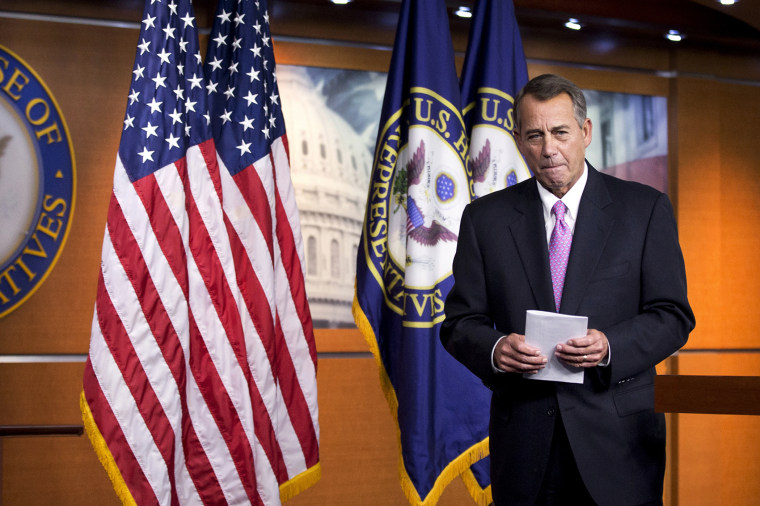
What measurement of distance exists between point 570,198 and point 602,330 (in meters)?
0.35

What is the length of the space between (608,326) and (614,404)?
181 mm

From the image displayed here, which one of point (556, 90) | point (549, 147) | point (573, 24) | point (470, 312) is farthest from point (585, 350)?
point (573, 24)

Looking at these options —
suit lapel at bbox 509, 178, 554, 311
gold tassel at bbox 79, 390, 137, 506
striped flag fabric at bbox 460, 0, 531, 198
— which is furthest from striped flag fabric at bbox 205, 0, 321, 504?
suit lapel at bbox 509, 178, 554, 311

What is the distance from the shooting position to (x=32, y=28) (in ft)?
12.0

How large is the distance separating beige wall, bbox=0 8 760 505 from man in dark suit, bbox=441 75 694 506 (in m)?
2.12

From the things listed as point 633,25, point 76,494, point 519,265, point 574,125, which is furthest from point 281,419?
point 633,25

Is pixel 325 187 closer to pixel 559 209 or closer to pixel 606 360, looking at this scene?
pixel 559 209

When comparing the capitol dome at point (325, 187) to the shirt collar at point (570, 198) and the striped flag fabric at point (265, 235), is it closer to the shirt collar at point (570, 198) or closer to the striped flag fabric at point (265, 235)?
the striped flag fabric at point (265, 235)

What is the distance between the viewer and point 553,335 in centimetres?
170

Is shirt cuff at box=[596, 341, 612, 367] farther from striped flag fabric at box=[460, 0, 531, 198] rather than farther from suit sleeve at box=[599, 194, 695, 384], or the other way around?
striped flag fabric at box=[460, 0, 531, 198]

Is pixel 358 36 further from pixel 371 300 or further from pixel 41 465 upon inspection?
pixel 41 465

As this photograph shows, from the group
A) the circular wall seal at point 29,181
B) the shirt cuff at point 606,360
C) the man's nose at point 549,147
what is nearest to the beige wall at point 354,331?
the circular wall seal at point 29,181

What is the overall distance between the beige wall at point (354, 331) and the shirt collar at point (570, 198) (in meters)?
2.15

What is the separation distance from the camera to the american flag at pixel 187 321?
2.98 metres
